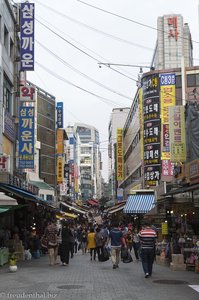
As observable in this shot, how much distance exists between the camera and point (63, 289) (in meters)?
10.5

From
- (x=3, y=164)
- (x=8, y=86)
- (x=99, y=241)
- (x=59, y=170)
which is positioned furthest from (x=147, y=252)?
(x=59, y=170)

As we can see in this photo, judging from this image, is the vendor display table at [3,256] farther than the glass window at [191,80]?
No

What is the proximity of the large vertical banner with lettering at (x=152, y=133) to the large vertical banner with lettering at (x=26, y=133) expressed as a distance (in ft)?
60.9

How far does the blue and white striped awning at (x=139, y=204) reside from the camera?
104 ft

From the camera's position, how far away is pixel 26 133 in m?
24.0

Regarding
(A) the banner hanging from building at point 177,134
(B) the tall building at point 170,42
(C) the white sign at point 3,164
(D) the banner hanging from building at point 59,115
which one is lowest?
(C) the white sign at point 3,164

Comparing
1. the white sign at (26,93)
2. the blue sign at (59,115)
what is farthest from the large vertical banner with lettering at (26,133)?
the blue sign at (59,115)

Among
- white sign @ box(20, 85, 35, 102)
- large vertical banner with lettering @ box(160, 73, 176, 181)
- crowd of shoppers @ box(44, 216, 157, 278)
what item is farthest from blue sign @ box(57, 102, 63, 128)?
crowd of shoppers @ box(44, 216, 157, 278)

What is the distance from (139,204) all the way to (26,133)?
12.1 meters

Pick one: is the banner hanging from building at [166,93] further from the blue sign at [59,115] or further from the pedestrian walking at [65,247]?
the pedestrian walking at [65,247]

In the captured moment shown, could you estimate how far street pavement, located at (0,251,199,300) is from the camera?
959 centimetres

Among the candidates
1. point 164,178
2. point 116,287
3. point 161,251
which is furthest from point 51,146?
point 116,287

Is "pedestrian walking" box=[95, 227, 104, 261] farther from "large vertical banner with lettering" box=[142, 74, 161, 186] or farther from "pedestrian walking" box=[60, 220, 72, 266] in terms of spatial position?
"large vertical banner with lettering" box=[142, 74, 161, 186]

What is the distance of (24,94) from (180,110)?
334 inches
